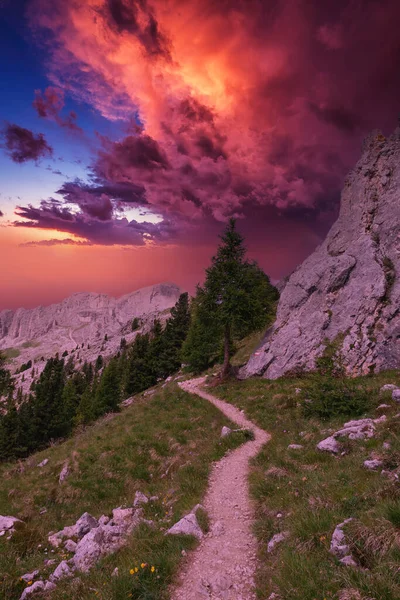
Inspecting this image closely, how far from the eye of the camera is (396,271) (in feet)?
94.7

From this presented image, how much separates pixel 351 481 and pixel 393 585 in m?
4.57

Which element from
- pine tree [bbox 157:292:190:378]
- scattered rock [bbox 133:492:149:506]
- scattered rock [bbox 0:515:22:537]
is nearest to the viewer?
scattered rock [bbox 0:515:22:537]

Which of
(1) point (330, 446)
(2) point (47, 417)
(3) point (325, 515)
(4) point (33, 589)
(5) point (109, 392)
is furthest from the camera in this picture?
(2) point (47, 417)

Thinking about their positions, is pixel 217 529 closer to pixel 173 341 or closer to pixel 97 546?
pixel 97 546

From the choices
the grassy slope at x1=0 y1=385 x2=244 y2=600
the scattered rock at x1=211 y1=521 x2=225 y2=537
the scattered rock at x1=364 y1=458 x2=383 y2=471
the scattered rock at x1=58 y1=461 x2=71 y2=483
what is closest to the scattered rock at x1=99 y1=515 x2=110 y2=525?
the grassy slope at x1=0 y1=385 x2=244 y2=600

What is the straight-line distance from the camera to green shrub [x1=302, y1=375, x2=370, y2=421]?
640 inches

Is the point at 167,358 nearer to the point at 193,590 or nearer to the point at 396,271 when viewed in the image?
the point at 396,271

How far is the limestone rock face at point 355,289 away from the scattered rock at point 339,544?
21.1 meters

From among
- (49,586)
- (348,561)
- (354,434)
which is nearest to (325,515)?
(348,561)

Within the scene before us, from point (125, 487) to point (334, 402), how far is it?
1246 centimetres

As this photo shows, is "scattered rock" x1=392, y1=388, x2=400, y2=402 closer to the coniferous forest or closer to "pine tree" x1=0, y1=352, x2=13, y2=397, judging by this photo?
the coniferous forest

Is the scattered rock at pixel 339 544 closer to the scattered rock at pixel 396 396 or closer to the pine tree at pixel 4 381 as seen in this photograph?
the scattered rock at pixel 396 396

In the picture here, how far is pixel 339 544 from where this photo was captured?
6.08 meters

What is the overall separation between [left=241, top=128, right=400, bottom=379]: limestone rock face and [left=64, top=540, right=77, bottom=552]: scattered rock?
22.8 m
